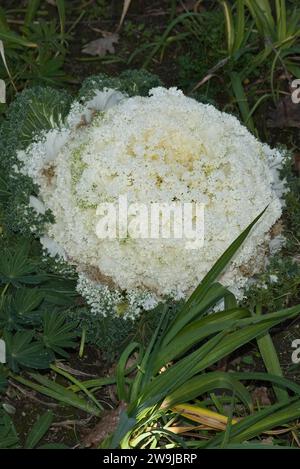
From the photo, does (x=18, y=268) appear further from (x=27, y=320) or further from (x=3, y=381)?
(x=3, y=381)

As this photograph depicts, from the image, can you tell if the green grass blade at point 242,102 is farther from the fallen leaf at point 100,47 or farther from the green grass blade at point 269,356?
the green grass blade at point 269,356

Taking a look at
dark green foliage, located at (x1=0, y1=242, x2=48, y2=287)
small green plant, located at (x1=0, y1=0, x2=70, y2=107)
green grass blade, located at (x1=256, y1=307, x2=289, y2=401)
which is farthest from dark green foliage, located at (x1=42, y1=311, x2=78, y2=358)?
small green plant, located at (x1=0, y1=0, x2=70, y2=107)

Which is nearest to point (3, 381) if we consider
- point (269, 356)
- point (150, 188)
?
point (150, 188)

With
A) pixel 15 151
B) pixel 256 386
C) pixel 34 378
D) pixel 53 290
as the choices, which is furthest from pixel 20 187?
pixel 256 386

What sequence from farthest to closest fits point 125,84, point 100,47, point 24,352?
point 100,47 → point 125,84 → point 24,352

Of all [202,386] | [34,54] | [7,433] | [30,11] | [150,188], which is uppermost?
[30,11]

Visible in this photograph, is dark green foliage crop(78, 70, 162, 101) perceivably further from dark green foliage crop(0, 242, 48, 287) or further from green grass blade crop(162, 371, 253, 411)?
green grass blade crop(162, 371, 253, 411)
